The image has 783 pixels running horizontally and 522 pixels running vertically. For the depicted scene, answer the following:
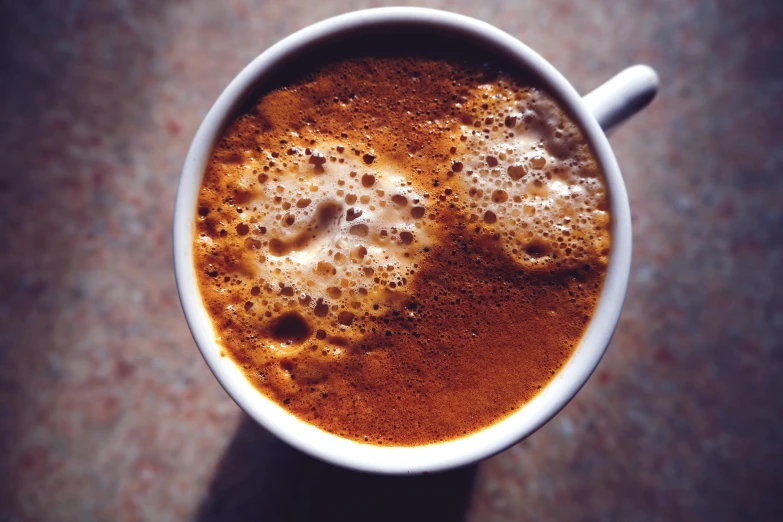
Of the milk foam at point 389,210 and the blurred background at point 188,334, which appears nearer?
the milk foam at point 389,210

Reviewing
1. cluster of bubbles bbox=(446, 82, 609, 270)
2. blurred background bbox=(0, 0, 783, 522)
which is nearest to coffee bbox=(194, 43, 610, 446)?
cluster of bubbles bbox=(446, 82, 609, 270)

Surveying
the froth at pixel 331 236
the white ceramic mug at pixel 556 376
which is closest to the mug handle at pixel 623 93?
the white ceramic mug at pixel 556 376

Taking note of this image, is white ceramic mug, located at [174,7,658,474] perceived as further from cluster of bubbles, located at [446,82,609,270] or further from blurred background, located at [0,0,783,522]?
blurred background, located at [0,0,783,522]

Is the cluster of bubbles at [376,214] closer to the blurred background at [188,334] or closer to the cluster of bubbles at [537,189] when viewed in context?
the cluster of bubbles at [537,189]

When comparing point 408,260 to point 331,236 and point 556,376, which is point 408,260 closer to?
point 331,236

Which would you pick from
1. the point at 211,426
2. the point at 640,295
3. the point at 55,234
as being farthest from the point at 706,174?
the point at 55,234

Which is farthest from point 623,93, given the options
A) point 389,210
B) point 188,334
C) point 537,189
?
point 188,334

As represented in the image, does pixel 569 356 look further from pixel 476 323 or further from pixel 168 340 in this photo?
pixel 168 340
